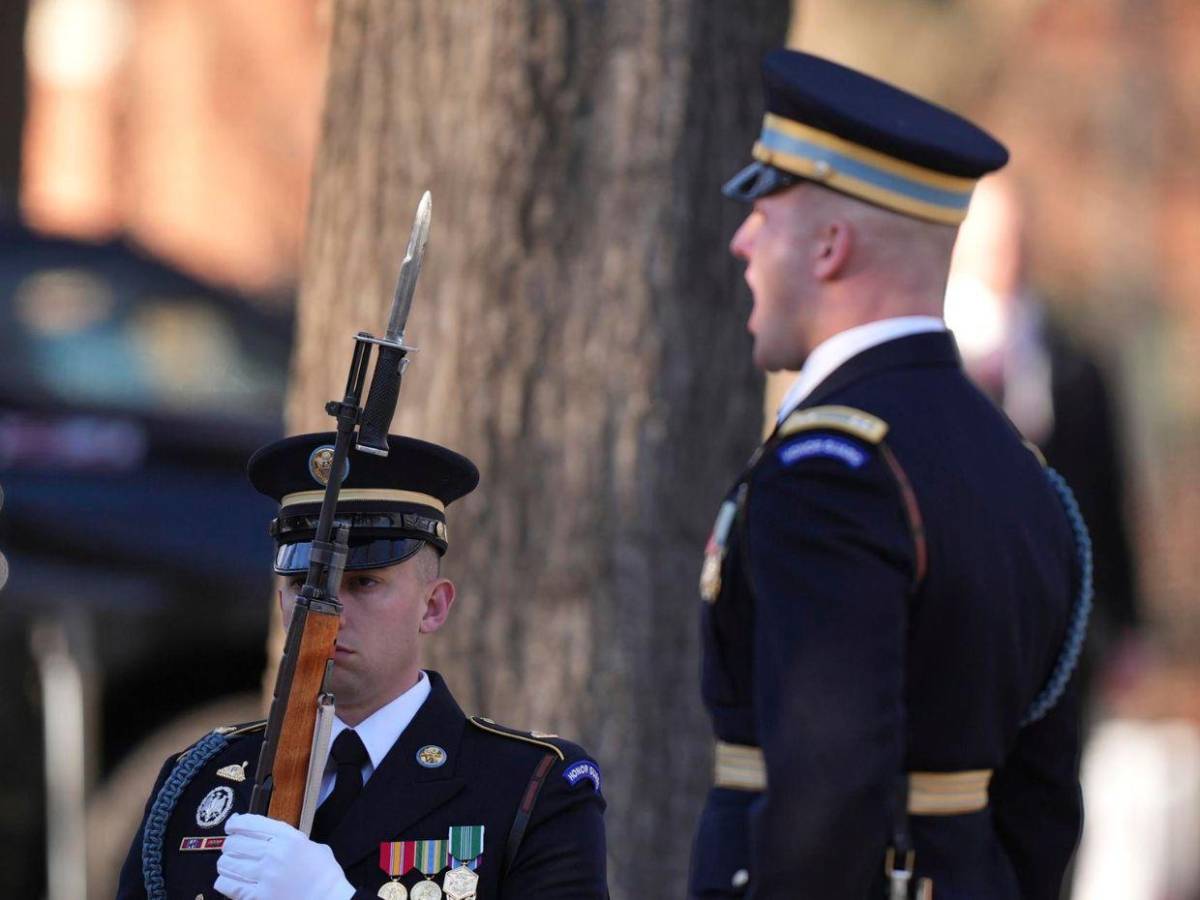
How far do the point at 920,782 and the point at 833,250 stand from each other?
75 cm

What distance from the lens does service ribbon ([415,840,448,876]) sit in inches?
128

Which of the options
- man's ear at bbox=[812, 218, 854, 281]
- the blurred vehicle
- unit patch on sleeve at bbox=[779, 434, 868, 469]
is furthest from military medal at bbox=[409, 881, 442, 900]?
the blurred vehicle

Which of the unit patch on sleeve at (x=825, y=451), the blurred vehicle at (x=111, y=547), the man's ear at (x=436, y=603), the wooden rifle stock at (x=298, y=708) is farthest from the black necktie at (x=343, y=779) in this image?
the blurred vehicle at (x=111, y=547)

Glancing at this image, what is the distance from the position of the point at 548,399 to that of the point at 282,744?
1.99 meters

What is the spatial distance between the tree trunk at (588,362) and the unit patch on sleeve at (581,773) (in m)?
1.61

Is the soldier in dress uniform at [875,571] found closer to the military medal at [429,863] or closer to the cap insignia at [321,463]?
the military medal at [429,863]

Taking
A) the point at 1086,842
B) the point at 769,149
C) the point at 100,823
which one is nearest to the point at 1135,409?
the point at 1086,842

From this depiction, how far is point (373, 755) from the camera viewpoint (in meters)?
3.30

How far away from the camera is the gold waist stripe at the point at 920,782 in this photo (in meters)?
3.20

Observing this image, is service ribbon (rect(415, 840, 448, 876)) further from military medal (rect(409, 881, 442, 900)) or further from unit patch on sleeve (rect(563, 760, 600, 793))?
unit patch on sleeve (rect(563, 760, 600, 793))

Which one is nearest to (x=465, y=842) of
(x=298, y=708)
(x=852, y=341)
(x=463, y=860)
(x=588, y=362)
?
(x=463, y=860)

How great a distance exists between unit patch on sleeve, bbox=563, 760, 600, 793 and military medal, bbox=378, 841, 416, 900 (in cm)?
25

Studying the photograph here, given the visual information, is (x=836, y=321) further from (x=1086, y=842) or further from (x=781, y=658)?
(x=1086, y=842)

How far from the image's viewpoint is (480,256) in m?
5.07
